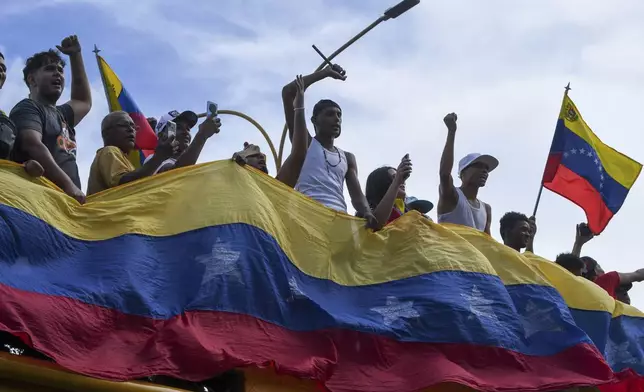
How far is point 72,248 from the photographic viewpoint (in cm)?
573

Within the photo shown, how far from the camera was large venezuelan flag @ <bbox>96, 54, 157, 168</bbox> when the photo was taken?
31.2 feet

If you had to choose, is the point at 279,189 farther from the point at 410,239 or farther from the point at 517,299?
the point at 517,299

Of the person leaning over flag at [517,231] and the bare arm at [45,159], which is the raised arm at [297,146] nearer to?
the bare arm at [45,159]

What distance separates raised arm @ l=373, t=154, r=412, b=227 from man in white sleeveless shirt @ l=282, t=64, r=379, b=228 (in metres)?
0.06

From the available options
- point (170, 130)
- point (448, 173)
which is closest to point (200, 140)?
point (170, 130)

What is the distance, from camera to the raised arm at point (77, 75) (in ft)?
23.9

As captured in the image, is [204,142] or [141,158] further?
[141,158]

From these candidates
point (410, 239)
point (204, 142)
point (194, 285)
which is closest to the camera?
point (194, 285)

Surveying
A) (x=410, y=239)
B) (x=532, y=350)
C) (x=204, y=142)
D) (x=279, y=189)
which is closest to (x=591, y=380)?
(x=532, y=350)

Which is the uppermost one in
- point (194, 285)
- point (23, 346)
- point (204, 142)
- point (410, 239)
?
point (204, 142)

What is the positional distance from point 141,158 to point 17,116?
358 centimetres

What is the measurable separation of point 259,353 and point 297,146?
1.92 m

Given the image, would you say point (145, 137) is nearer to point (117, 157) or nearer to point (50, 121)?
point (117, 157)

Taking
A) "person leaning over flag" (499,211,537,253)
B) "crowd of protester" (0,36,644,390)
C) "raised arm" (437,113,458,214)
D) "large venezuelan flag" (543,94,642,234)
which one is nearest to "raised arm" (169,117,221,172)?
"crowd of protester" (0,36,644,390)
